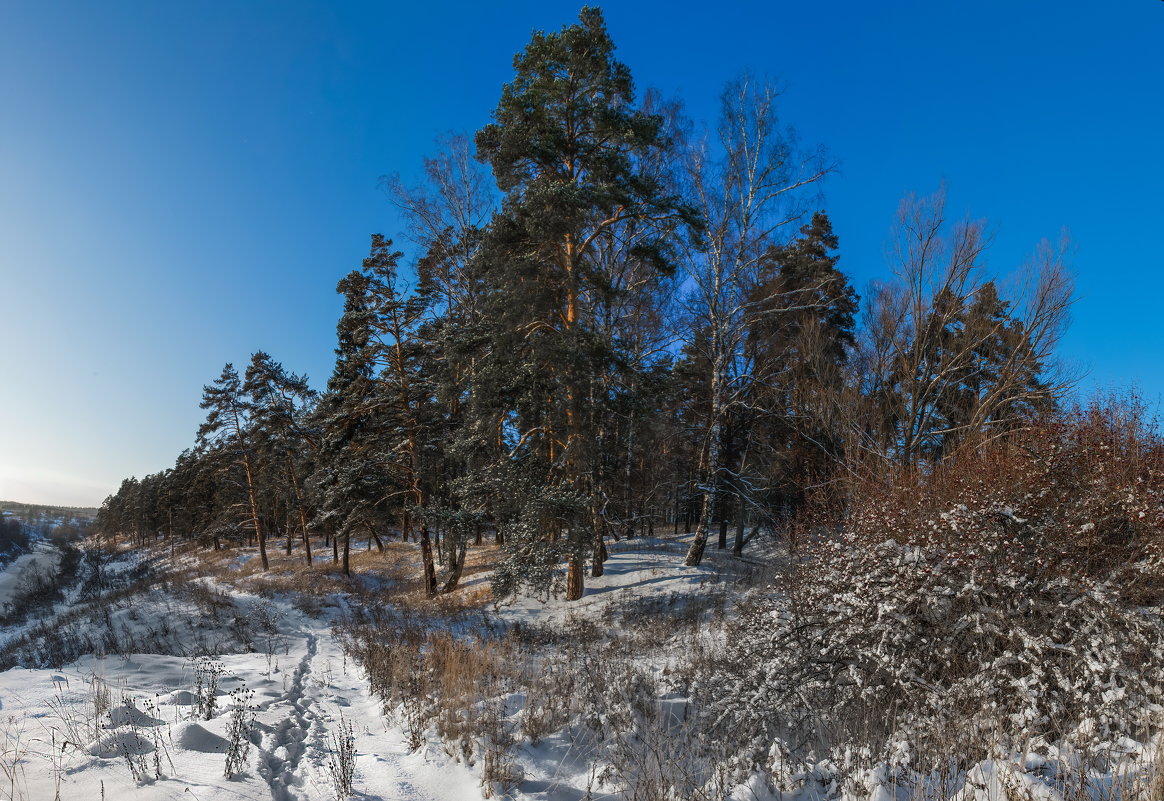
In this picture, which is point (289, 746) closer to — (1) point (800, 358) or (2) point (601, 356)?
(2) point (601, 356)

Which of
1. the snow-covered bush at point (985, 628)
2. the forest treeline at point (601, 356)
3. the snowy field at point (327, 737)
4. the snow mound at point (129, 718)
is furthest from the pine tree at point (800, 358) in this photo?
the snow mound at point (129, 718)

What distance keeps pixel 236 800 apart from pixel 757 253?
1492 cm

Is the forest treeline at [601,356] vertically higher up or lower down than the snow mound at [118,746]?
higher up

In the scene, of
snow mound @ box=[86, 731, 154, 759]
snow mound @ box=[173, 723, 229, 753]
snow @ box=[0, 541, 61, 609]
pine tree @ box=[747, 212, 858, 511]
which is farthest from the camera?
snow @ box=[0, 541, 61, 609]

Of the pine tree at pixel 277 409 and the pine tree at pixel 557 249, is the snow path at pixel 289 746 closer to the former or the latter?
the pine tree at pixel 557 249

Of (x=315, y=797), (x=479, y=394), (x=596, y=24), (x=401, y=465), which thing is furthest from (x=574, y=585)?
(x=596, y=24)

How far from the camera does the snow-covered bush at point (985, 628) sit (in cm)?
372

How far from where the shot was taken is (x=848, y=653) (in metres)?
4.86

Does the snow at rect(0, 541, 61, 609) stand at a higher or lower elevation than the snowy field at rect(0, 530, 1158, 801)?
lower

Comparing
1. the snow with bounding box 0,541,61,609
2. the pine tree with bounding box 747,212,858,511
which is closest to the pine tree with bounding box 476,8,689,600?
the pine tree with bounding box 747,212,858,511

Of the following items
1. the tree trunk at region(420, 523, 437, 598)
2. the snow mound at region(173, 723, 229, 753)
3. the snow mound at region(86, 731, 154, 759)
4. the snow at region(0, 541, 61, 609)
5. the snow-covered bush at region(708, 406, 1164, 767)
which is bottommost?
the snow at region(0, 541, 61, 609)

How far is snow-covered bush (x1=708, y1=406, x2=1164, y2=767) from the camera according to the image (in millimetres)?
3719

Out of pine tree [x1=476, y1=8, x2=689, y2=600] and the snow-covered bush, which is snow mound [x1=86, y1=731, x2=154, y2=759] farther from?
pine tree [x1=476, y1=8, x2=689, y2=600]

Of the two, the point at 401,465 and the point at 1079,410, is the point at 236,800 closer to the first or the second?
the point at 1079,410
